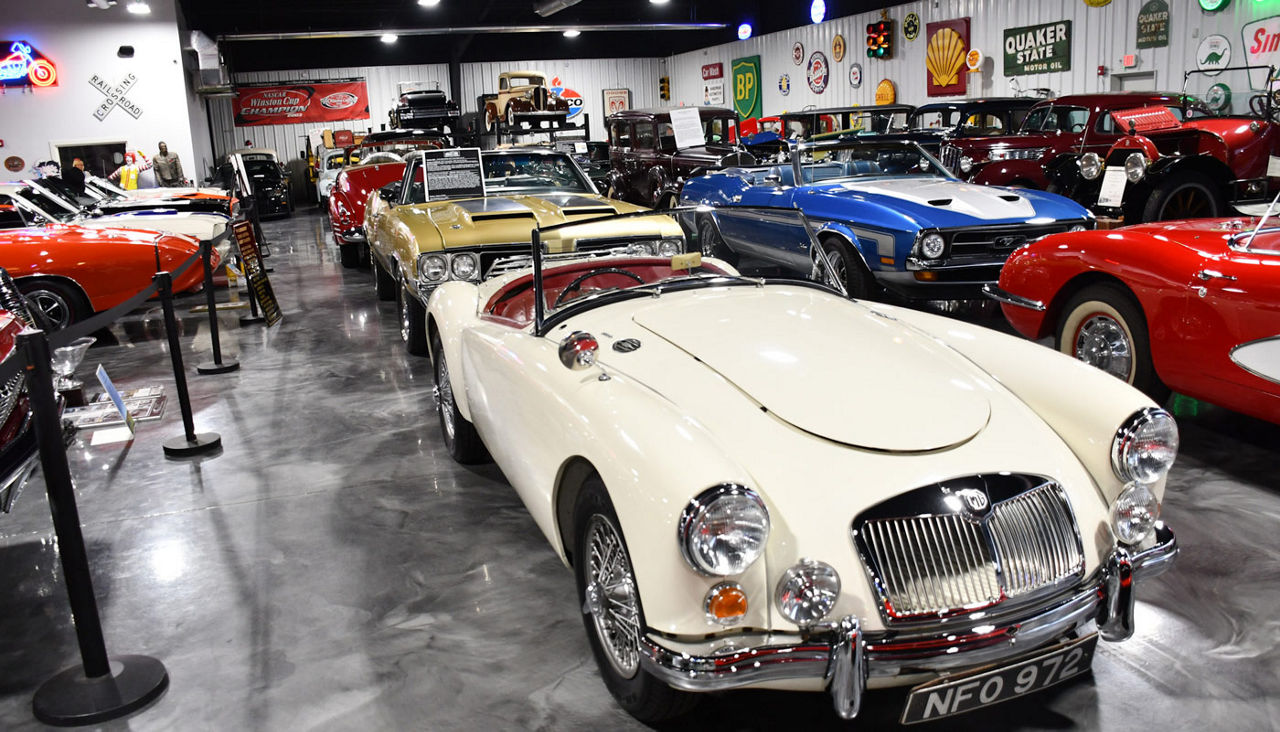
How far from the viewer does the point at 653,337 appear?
10.6 feet

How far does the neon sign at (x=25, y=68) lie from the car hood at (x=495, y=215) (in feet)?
47.5

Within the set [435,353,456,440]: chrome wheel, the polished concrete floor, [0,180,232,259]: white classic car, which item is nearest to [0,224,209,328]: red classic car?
[0,180,232,259]: white classic car

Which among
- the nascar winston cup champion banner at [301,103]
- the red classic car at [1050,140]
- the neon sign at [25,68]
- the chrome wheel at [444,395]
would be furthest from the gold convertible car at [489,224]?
the nascar winston cup champion banner at [301,103]

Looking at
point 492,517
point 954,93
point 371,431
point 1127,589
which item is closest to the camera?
point 1127,589

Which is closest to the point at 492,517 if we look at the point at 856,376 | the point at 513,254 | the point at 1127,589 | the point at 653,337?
the point at 653,337

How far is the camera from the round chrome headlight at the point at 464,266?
21.4 feet

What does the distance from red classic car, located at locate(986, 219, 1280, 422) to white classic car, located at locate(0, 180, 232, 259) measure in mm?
7399

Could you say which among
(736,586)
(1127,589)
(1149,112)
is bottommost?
(1127,589)

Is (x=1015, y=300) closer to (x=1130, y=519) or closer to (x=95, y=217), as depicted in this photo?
(x=1130, y=519)

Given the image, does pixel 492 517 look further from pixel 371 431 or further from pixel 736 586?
pixel 736 586

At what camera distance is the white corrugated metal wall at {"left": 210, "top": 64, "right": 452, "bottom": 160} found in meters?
28.1

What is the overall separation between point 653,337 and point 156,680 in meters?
1.92

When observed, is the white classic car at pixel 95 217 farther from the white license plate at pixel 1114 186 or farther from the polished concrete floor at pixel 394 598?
the white license plate at pixel 1114 186

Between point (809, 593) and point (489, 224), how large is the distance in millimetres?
5150
